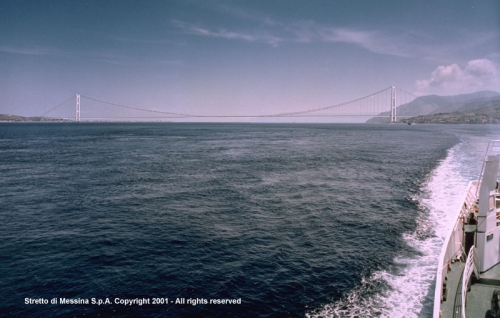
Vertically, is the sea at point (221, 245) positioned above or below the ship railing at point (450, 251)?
below

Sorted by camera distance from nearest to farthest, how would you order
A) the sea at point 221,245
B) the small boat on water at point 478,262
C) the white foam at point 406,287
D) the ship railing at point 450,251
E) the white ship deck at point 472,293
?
1. the white ship deck at point 472,293
2. the small boat on water at point 478,262
3. the ship railing at point 450,251
4. the white foam at point 406,287
5. the sea at point 221,245

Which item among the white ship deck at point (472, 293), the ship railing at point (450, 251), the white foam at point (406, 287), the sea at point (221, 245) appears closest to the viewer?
the white ship deck at point (472, 293)

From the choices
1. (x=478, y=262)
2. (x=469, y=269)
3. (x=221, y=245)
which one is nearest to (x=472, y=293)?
(x=469, y=269)

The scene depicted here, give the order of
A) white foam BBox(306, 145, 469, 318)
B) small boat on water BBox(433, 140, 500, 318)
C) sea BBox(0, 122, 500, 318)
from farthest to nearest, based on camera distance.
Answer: sea BBox(0, 122, 500, 318)
white foam BBox(306, 145, 469, 318)
small boat on water BBox(433, 140, 500, 318)

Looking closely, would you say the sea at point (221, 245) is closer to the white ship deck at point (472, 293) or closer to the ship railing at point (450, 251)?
the white ship deck at point (472, 293)

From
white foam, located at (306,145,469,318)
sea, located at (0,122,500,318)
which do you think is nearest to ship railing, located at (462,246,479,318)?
white foam, located at (306,145,469,318)

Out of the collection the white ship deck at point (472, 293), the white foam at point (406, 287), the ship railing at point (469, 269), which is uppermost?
the ship railing at point (469, 269)

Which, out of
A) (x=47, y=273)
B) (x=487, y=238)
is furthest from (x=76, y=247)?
(x=487, y=238)

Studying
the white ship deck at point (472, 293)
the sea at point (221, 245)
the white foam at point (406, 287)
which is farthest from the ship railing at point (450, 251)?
the sea at point (221, 245)

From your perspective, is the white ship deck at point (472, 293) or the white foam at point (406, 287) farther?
the white foam at point (406, 287)

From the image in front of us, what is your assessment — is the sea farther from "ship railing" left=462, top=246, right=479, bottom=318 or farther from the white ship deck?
"ship railing" left=462, top=246, right=479, bottom=318
